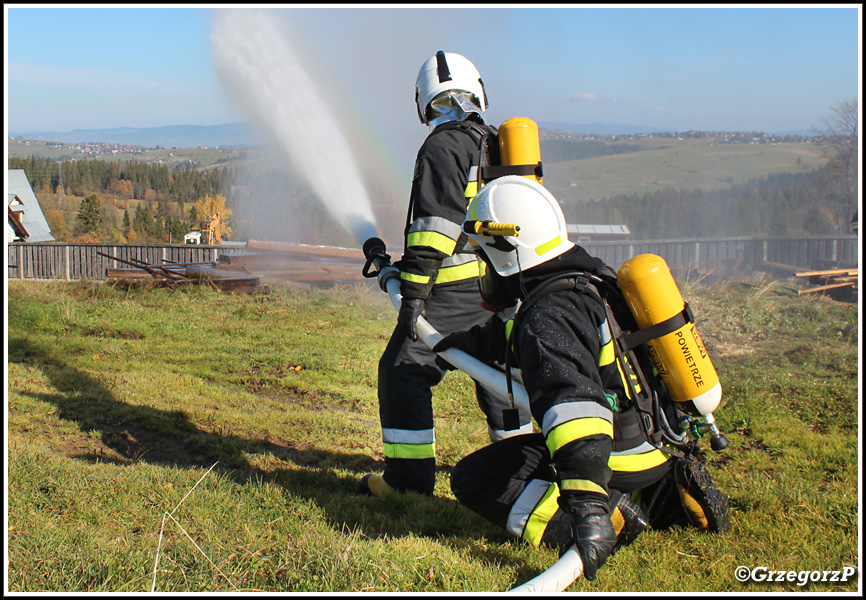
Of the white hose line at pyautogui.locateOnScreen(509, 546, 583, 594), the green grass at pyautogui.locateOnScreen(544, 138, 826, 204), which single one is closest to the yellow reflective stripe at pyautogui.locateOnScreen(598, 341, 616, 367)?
the white hose line at pyautogui.locateOnScreen(509, 546, 583, 594)

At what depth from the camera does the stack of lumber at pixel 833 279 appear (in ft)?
49.3

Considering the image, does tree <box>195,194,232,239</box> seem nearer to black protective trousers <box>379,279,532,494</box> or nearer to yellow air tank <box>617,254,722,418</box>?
Answer: black protective trousers <box>379,279,532,494</box>

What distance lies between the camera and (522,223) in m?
2.84

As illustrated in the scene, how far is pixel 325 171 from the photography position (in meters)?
7.75

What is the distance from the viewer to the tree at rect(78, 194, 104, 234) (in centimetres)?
2636

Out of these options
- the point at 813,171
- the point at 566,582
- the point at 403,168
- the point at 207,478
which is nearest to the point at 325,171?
the point at 207,478

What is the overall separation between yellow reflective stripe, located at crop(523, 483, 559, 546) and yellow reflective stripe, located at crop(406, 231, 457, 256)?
1.48m

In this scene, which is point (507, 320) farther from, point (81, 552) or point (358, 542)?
point (81, 552)

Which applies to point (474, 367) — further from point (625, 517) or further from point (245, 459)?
point (245, 459)

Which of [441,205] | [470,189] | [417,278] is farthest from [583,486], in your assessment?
[470,189]

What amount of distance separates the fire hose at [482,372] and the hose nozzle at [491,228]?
72cm

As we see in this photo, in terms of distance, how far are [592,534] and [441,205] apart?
2.08 meters

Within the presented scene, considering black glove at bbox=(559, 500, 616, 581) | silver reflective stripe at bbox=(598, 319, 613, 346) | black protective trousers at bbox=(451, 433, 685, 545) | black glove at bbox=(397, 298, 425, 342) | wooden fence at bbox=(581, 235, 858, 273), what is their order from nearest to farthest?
black glove at bbox=(559, 500, 616, 581), silver reflective stripe at bbox=(598, 319, 613, 346), black protective trousers at bbox=(451, 433, 685, 545), black glove at bbox=(397, 298, 425, 342), wooden fence at bbox=(581, 235, 858, 273)

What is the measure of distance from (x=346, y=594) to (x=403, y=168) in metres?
19.1
